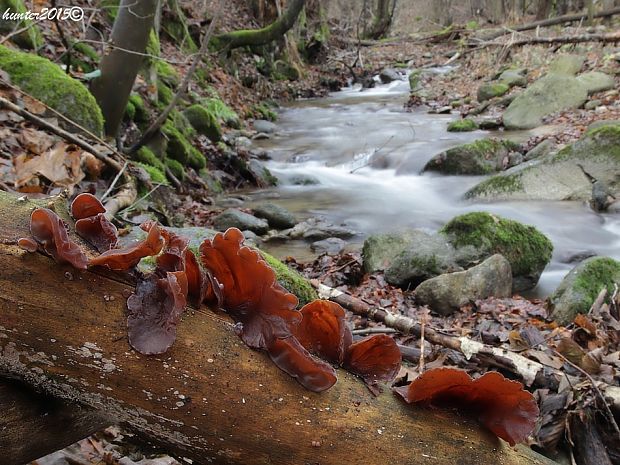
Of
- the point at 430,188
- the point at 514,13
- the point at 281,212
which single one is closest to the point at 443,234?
the point at 281,212

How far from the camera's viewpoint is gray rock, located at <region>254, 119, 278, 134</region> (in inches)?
578

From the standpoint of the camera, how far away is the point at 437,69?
25.1 m

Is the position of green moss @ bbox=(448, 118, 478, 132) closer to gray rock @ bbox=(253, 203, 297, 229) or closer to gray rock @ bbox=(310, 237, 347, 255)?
gray rock @ bbox=(253, 203, 297, 229)

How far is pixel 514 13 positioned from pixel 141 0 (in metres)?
33.4

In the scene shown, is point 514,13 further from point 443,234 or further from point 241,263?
point 241,263

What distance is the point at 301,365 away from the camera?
61.1 inches

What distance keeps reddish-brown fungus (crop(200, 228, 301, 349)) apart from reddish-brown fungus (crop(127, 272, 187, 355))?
0.13 meters

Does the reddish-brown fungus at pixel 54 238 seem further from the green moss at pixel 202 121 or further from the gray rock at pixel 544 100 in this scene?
the gray rock at pixel 544 100

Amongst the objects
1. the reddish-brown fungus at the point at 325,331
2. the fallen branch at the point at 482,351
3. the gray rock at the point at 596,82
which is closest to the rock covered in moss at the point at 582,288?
the fallen branch at the point at 482,351

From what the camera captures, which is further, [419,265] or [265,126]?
[265,126]

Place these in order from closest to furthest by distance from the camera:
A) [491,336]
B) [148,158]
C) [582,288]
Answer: [491,336], [582,288], [148,158]

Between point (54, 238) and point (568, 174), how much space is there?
31.3ft

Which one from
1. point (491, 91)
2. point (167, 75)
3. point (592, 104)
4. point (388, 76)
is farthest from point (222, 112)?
point (388, 76)

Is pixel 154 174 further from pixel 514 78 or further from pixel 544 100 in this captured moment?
pixel 514 78
